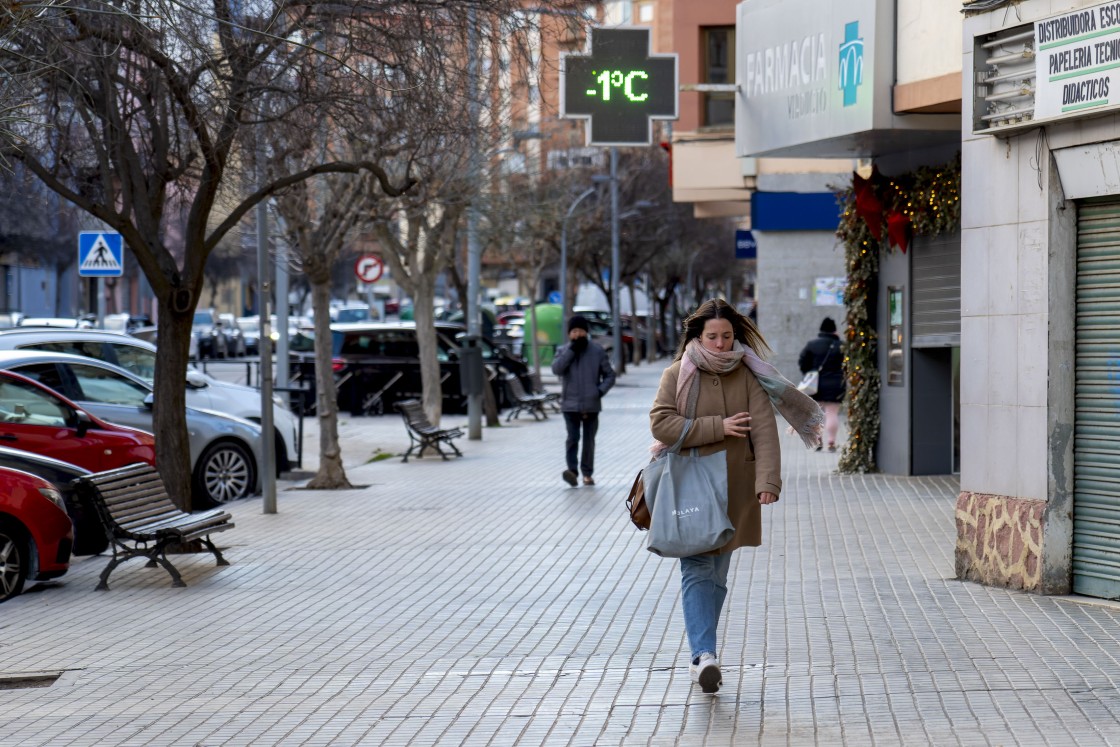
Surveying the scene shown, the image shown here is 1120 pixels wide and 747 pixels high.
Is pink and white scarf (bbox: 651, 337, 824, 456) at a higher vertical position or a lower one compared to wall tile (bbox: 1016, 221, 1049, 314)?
lower

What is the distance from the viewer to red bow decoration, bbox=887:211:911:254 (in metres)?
16.2

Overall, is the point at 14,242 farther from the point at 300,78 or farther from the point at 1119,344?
the point at 1119,344

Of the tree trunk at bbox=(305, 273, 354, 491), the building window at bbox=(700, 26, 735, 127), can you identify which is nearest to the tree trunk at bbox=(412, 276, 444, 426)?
the building window at bbox=(700, 26, 735, 127)

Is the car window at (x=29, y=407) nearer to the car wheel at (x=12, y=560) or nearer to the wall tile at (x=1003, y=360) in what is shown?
the car wheel at (x=12, y=560)

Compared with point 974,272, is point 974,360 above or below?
below

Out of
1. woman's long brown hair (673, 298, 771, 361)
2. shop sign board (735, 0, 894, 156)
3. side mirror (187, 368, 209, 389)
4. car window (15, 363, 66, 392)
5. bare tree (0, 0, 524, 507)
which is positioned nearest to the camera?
woman's long brown hair (673, 298, 771, 361)

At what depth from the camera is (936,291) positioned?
633 inches

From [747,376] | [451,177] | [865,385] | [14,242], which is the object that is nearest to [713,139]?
[451,177]

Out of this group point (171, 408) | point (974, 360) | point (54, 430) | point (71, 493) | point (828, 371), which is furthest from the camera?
point (828, 371)

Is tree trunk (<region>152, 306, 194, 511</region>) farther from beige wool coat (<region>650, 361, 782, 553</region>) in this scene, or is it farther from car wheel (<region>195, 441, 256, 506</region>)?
beige wool coat (<region>650, 361, 782, 553</region>)

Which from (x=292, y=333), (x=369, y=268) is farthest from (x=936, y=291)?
(x=292, y=333)

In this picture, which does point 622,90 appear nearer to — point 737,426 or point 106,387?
point 106,387

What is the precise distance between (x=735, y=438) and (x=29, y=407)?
29.4ft

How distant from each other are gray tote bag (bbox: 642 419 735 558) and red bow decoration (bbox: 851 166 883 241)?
10.2 metres
